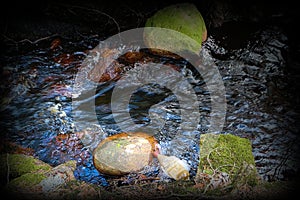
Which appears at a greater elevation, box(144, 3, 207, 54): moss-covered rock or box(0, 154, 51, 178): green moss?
box(144, 3, 207, 54): moss-covered rock

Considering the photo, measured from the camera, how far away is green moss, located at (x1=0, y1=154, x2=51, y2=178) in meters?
2.72

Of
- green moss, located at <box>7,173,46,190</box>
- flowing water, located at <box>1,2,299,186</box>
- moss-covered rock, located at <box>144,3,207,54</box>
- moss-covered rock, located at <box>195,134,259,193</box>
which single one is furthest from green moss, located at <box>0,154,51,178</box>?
moss-covered rock, located at <box>144,3,207,54</box>

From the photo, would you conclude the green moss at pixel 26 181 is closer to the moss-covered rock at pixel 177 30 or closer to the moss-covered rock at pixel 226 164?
the moss-covered rock at pixel 226 164

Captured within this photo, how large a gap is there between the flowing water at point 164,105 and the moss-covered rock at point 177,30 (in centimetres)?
32

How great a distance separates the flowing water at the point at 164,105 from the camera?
133 inches

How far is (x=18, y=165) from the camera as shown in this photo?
2863 mm

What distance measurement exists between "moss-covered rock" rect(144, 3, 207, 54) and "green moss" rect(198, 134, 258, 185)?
2.64 metres

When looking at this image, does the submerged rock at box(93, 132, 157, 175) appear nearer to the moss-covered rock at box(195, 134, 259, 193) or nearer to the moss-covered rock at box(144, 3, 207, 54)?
the moss-covered rock at box(195, 134, 259, 193)

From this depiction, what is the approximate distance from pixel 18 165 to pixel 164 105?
2.42 metres

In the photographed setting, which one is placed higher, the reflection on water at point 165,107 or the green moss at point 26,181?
the reflection on water at point 165,107

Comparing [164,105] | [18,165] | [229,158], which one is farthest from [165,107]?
[18,165]

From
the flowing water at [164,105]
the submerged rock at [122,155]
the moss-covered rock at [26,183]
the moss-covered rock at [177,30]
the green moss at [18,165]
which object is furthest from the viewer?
the moss-covered rock at [177,30]

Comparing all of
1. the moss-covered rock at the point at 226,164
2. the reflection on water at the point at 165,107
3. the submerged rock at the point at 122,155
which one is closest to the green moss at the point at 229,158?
the moss-covered rock at the point at 226,164

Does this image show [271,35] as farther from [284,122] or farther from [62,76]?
[62,76]
